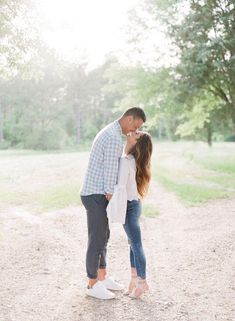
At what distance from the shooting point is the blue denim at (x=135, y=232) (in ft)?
18.1

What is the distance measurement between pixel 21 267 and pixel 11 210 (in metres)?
5.62

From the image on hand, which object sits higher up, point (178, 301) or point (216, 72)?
point (216, 72)

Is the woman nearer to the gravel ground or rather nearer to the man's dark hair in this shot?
the man's dark hair

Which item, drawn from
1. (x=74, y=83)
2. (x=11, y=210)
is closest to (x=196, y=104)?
(x=11, y=210)

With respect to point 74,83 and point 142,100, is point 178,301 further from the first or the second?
point 74,83

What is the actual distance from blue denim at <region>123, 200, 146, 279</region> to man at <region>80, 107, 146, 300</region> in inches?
9.9

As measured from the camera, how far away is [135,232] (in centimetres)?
555

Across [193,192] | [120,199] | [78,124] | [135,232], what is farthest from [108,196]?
[78,124]

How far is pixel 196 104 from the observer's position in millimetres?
24219

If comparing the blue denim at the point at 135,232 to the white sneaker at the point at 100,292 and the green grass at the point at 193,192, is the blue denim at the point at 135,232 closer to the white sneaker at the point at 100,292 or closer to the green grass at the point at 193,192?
the white sneaker at the point at 100,292

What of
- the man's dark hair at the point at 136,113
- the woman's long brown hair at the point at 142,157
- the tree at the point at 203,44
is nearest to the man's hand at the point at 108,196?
the woman's long brown hair at the point at 142,157

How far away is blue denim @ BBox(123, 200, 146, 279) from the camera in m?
5.53

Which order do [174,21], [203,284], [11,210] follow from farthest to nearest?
1. [174,21]
2. [11,210]
3. [203,284]

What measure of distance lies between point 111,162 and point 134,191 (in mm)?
449
